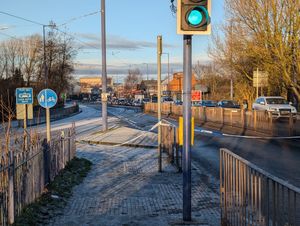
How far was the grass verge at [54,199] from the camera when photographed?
23.0 ft

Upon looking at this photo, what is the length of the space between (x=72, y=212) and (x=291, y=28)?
27314 millimetres

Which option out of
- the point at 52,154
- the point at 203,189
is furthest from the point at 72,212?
the point at 203,189

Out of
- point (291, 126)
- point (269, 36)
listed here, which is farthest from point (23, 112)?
point (269, 36)

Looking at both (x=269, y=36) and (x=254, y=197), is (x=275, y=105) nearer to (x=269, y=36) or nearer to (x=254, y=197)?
(x=269, y=36)

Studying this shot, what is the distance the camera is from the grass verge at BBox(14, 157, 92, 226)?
7.00 m

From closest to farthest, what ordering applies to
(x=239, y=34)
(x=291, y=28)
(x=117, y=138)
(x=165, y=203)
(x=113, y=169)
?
1. (x=165, y=203)
2. (x=113, y=169)
3. (x=117, y=138)
4. (x=291, y=28)
5. (x=239, y=34)

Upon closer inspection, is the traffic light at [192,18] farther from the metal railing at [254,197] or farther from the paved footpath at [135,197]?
the paved footpath at [135,197]

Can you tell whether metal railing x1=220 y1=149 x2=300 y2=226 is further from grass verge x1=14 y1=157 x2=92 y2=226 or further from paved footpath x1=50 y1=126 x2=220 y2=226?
grass verge x1=14 y1=157 x2=92 y2=226

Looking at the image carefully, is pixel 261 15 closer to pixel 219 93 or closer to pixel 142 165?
pixel 142 165

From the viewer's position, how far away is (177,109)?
49.6 m

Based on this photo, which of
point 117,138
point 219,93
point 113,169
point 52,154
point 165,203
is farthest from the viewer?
point 219,93

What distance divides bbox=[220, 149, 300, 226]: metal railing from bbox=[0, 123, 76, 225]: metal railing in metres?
2.93

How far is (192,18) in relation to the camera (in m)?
6.23

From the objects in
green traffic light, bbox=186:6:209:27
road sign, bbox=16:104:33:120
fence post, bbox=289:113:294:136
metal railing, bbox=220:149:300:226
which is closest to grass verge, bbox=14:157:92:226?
metal railing, bbox=220:149:300:226
